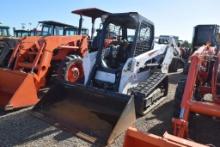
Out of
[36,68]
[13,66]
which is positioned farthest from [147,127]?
[13,66]

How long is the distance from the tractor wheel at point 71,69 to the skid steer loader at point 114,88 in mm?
1255

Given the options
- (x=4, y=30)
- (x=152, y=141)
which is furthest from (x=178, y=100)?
(x=4, y=30)

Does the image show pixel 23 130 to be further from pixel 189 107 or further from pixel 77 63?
pixel 77 63

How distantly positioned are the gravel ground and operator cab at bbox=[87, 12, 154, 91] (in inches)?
43.4

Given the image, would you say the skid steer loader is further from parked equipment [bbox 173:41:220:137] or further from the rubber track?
parked equipment [bbox 173:41:220:137]

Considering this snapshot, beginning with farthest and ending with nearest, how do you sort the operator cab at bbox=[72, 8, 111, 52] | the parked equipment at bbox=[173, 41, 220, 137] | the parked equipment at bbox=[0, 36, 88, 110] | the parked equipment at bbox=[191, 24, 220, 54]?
the parked equipment at bbox=[191, 24, 220, 54]
the operator cab at bbox=[72, 8, 111, 52]
the parked equipment at bbox=[0, 36, 88, 110]
the parked equipment at bbox=[173, 41, 220, 137]

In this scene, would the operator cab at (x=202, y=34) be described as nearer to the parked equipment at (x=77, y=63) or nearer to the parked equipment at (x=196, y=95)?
the parked equipment at (x=77, y=63)

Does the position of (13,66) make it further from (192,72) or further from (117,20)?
(192,72)

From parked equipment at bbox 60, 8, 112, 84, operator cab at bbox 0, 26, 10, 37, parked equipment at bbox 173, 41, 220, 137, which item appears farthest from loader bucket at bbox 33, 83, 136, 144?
operator cab at bbox 0, 26, 10, 37

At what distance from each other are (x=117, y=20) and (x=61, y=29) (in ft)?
19.0

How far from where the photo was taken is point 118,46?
246 inches

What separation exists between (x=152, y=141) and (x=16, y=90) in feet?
11.4

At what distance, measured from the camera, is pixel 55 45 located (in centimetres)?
675

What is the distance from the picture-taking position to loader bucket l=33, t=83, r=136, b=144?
165 inches
